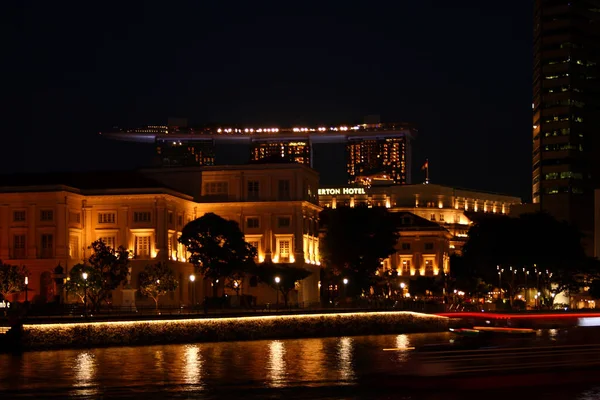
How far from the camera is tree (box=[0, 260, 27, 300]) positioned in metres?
91.8

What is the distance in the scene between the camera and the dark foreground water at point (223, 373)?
43.9m

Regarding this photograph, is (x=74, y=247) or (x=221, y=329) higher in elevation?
(x=74, y=247)

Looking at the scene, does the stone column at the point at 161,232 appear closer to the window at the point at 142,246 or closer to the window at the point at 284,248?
the window at the point at 142,246

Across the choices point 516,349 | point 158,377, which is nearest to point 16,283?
point 158,377

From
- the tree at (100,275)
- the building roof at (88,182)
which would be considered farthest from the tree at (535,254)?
the tree at (100,275)

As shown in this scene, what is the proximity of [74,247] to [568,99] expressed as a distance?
95.4 metres

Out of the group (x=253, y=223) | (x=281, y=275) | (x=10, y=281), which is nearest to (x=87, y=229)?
(x=10, y=281)

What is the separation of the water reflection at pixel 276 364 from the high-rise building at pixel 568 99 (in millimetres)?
106467

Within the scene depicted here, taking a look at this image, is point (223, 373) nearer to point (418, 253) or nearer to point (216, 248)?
point (216, 248)

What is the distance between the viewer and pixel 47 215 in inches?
4090

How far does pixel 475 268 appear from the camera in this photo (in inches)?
5054

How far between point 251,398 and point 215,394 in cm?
219

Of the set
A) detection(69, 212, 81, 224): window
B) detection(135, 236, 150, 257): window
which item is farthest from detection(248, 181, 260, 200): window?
detection(69, 212, 81, 224): window

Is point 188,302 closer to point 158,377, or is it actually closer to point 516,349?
point 158,377
